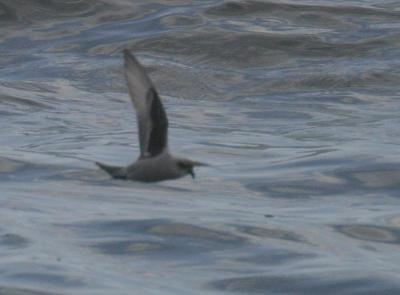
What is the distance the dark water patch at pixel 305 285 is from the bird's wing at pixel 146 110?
16.6 feet

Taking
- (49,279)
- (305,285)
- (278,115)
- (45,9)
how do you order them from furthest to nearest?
1. (45,9)
2. (278,115)
3. (305,285)
4. (49,279)

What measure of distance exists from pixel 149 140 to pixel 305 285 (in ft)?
18.1

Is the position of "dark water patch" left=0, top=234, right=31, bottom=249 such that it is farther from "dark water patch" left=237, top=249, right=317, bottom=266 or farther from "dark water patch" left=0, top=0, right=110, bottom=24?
"dark water patch" left=0, top=0, right=110, bottom=24

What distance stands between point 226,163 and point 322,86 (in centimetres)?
890

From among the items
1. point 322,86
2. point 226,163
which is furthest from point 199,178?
point 322,86

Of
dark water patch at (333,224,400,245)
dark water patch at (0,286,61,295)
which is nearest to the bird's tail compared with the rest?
dark water patch at (0,286,61,295)

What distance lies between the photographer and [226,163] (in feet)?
80.6

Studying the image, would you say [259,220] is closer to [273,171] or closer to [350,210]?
[350,210]

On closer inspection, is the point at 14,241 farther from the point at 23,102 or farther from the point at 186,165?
the point at 23,102

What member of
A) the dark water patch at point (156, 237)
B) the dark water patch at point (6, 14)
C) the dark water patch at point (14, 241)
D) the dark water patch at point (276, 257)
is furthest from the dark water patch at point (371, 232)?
the dark water patch at point (6, 14)

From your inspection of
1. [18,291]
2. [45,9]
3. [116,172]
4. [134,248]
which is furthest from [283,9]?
[116,172]

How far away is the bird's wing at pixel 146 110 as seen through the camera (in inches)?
447

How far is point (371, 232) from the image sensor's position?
19609 millimetres

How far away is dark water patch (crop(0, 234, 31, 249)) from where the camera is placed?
58.6 ft
